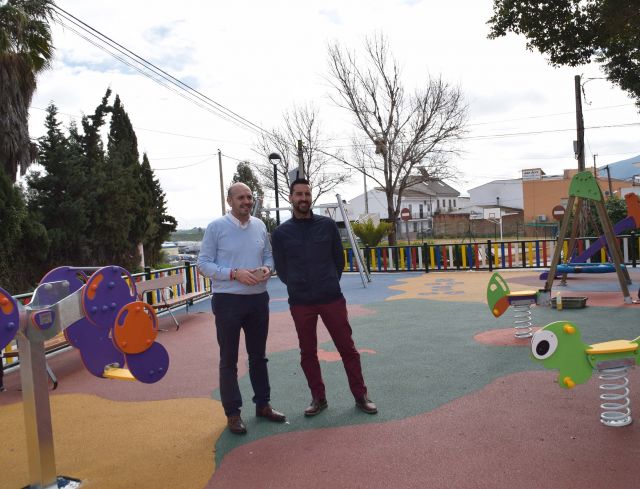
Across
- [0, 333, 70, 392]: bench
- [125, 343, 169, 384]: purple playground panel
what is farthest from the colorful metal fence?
[125, 343, 169, 384]: purple playground panel

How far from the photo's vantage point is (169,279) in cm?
956

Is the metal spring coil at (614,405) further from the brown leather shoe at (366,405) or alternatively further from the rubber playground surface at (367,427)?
the brown leather shoe at (366,405)

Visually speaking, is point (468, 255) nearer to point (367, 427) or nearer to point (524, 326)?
point (524, 326)

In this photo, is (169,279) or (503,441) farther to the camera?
(169,279)

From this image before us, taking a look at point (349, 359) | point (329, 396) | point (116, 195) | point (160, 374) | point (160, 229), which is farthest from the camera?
point (160, 229)

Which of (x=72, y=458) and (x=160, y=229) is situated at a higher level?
(x=160, y=229)

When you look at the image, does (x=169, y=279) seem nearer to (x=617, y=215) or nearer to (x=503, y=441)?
(x=503, y=441)

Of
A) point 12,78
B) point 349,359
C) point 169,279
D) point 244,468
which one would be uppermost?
point 12,78

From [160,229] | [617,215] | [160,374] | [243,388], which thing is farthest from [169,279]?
[160,229]

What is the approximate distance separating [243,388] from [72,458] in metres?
1.84

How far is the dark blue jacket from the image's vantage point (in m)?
4.39

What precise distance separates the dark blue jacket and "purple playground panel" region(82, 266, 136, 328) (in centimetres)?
130

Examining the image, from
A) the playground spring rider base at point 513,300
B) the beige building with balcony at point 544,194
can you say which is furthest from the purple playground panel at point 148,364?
the beige building with balcony at point 544,194

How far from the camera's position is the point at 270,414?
447cm
